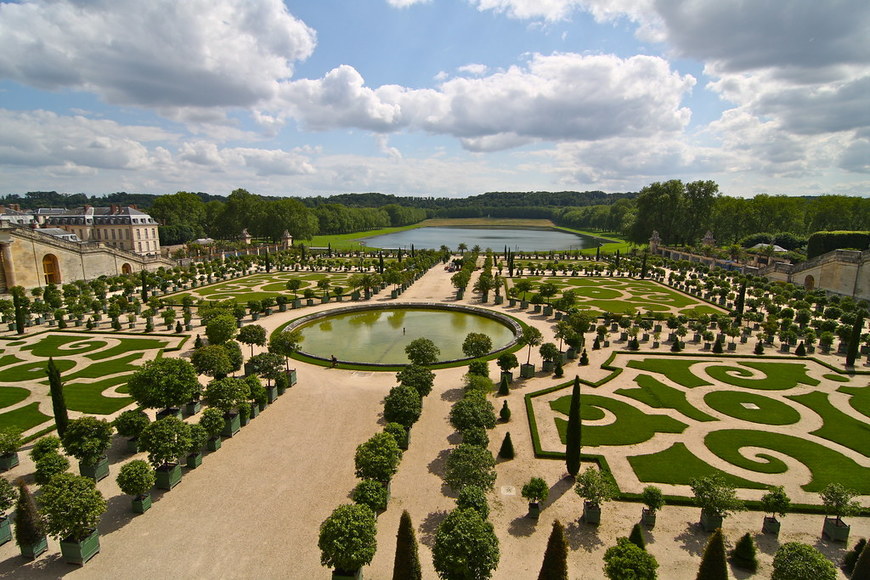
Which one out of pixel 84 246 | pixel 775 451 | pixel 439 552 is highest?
pixel 84 246

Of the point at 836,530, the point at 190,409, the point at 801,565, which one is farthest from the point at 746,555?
the point at 190,409

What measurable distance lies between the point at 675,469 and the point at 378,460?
12758 millimetres

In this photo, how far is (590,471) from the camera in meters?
16.7

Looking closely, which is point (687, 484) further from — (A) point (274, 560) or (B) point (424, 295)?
(B) point (424, 295)

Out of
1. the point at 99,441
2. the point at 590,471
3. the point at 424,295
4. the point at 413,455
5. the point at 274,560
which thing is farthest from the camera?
the point at 424,295

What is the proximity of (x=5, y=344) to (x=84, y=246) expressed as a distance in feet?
120

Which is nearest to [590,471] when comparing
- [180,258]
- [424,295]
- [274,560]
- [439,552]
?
[439,552]

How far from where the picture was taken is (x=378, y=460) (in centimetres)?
1697

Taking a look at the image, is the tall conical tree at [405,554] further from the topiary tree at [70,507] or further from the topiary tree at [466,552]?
the topiary tree at [70,507]

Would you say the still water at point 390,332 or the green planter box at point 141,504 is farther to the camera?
the still water at point 390,332

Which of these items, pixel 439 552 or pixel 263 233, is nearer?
pixel 439 552

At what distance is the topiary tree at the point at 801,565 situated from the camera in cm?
1234

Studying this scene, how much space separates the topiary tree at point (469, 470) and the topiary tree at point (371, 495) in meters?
2.43

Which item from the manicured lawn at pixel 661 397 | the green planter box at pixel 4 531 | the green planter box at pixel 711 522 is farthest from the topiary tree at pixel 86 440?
the manicured lawn at pixel 661 397
